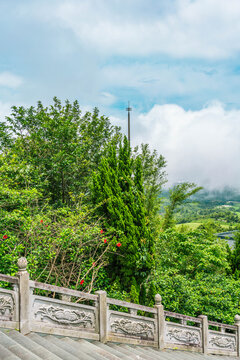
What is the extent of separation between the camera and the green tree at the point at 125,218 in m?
7.60

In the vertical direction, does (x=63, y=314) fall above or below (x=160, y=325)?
above

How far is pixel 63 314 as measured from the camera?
4297mm

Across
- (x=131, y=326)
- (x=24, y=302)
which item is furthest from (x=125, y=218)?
(x=24, y=302)

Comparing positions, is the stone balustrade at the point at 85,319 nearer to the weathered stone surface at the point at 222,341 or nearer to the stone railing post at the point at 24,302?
the stone railing post at the point at 24,302

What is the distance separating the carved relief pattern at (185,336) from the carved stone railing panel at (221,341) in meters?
0.65

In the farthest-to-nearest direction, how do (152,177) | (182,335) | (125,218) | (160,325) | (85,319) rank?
(152,177) → (125,218) → (182,335) → (160,325) → (85,319)

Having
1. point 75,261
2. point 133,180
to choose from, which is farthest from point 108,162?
point 75,261

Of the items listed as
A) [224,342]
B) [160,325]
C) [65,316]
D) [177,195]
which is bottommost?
[224,342]

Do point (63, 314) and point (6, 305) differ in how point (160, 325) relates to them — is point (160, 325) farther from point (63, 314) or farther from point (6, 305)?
point (6, 305)

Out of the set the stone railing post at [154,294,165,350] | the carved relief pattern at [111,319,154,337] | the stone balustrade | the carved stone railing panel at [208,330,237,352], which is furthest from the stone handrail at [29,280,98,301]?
the carved stone railing panel at [208,330,237,352]

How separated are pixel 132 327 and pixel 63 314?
1.76 m

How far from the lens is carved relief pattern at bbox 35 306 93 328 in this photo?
13.6ft

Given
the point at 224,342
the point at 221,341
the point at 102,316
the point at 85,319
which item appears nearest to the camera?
the point at 85,319

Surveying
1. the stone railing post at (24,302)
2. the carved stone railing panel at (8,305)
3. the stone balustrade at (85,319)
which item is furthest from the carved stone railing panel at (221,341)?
the carved stone railing panel at (8,305)
